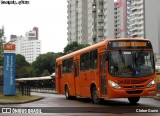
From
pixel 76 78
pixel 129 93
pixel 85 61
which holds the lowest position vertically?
pixel 129 93

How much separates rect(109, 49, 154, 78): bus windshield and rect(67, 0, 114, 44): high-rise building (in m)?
114

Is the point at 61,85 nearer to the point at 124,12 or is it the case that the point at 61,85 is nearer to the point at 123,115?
the point at 123,115

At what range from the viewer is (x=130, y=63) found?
19.8 m

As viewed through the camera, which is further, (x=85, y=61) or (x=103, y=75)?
(x=85, y=61)

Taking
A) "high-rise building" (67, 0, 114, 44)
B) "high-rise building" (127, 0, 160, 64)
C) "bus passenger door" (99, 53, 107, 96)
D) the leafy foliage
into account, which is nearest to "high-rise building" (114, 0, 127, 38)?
"high-rise building" (127, 0, 160, 64)

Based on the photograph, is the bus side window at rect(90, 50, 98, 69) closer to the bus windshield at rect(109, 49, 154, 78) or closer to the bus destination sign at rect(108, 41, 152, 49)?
the bus destination sign at rect(108, 41, 152, 49)

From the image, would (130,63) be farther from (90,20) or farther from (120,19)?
(120,19)

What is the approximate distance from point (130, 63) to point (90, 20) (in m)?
125

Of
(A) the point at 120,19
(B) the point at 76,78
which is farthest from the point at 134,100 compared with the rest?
(A) the point at 120,19

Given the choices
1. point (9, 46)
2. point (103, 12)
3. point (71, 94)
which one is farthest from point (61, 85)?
point (103, 12)

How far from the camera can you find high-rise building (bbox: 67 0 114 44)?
441ft

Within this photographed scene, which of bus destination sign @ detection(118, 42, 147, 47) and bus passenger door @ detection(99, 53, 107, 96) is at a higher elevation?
bus destination sign @ detection(118, 42, 147, 47)

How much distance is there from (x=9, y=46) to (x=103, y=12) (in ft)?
359

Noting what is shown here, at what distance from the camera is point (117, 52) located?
65.8ft
